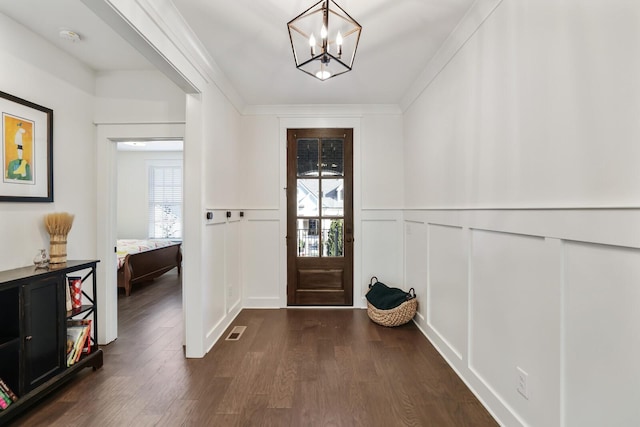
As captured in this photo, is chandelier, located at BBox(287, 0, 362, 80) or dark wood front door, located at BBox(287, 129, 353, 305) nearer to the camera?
chandelier, located at BBox(287, 0, 362, 80)

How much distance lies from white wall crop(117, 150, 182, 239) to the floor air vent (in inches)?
179

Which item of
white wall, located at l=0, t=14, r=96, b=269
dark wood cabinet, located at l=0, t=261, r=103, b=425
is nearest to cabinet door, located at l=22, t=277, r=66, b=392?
dark wood cabinet, located at l=0, t=261, r=103, b=425

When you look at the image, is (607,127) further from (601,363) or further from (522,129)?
(601,363)

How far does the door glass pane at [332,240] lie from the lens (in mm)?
3893

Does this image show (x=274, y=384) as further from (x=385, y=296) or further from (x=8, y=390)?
(x=385, y=296)

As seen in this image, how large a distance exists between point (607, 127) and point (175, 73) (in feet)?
8.06

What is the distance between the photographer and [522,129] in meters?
1.56

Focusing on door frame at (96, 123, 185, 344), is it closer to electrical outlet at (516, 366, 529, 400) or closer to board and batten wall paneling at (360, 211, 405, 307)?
board and batten wall paneling at (360, 211, 405, 307)

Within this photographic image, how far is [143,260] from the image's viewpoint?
15.8 ft

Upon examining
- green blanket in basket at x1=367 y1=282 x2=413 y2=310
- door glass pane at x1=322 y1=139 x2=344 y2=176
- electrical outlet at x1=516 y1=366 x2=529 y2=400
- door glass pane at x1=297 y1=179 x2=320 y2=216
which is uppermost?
door glass pane at x1=322 y1=139 x2=344 y2=176

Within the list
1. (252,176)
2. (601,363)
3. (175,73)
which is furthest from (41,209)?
(601,363)

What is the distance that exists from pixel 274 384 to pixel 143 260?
3.61 m

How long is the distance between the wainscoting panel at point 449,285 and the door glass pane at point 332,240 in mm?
1250

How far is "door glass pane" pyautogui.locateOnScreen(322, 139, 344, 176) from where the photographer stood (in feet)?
12.7
